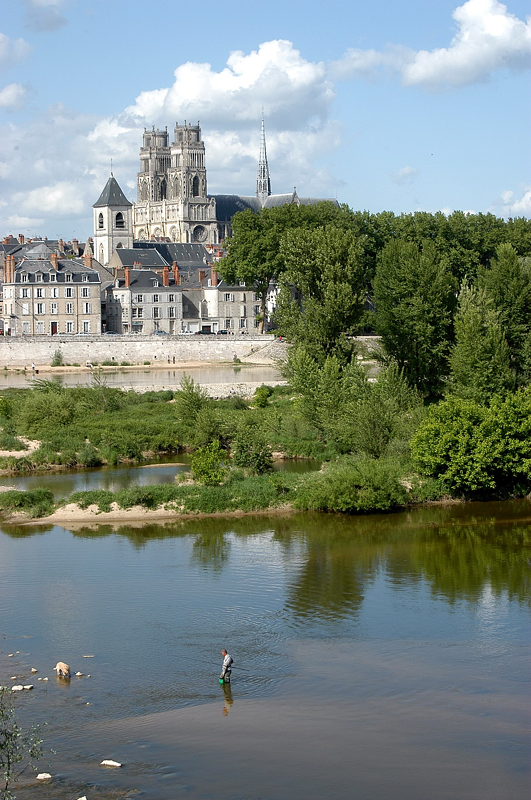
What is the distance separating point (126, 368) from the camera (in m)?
68.2

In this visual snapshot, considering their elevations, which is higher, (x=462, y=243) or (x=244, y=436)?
(x=462, y=243)

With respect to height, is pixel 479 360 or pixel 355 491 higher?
pixel 479 360

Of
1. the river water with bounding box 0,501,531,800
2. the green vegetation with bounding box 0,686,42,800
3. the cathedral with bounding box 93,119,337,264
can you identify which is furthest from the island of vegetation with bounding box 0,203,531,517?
the cathedral with bounding box 93,119,337,264

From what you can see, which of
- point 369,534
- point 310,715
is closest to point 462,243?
point 369,534

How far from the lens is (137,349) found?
7144cm

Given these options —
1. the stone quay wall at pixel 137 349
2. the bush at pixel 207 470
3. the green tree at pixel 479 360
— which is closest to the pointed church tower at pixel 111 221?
the stone quay wall at pixel 137 349

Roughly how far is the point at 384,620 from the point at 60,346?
54.9m

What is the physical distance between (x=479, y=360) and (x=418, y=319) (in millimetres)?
7945

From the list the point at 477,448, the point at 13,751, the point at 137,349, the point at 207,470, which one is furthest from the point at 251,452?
the point at 137,349

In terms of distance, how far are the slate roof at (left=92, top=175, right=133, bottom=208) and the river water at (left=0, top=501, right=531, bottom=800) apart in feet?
294

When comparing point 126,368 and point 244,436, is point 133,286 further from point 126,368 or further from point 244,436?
point 244,436

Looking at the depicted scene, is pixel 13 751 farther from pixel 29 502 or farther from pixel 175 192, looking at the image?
pixel 175 192

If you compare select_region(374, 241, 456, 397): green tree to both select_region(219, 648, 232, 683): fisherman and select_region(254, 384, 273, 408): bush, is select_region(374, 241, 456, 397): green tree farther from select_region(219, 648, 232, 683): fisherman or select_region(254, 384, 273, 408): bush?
select_region(219, 648, 232, 683): fisherman

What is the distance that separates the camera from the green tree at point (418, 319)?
127ft
